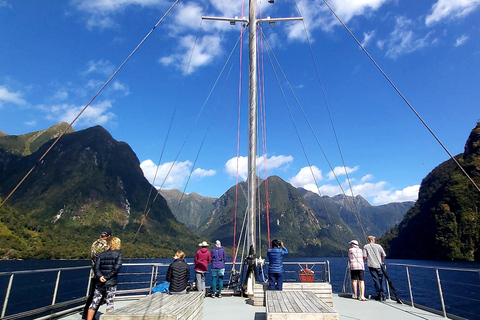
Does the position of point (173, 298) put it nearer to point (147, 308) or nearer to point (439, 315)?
point (147, 308)

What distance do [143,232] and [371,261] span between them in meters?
192

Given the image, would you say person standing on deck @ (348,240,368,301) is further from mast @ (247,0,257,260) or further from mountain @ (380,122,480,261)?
mountain @ (380,122,480,261)

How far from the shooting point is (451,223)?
9644 cm

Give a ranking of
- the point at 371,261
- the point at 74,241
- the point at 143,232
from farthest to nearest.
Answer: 1. the point at 143,232
2. the point at 74,241
3. the point at 371,261

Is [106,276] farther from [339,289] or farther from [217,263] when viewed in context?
[339,289]

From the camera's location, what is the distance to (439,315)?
6660mm

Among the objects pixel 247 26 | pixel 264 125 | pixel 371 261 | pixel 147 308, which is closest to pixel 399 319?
pixel 371 261

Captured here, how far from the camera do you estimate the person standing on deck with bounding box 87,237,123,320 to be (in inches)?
210

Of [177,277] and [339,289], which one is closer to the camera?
[177,277]

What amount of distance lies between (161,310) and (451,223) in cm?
11583

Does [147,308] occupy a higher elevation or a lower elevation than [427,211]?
lower

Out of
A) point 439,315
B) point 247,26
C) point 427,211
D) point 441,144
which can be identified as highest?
point 427,211

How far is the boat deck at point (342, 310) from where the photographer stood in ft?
20.6

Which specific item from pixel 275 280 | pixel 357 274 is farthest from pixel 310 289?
pixel 357 274
